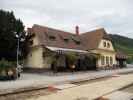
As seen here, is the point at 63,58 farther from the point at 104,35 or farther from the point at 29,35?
the point at 104,35

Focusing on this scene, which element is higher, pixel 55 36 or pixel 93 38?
pixel 93 38

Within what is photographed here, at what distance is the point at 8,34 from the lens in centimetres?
2509

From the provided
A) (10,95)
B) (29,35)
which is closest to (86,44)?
(29,35)

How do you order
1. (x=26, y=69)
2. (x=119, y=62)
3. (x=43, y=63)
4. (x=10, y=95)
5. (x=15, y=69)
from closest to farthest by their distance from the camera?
(x=10, y=95), (x=15, y=69), (x=43, y=63), (x=26, y=69), (x=119, y=62)

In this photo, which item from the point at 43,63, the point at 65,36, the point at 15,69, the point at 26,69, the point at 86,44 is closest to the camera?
the point at 15,69

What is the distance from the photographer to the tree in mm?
24844

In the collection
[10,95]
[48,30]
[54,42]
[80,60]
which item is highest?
[48,30]

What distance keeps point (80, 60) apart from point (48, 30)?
6.91 metres

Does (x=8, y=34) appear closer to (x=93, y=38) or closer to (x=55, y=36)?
(x=55, y=36)

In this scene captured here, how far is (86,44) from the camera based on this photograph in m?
35.6

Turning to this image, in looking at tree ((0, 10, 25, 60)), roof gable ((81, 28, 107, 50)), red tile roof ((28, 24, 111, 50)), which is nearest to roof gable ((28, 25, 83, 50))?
red tile roof ((28, 24, 111, 50))

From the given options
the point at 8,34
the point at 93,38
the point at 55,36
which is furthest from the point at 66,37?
the point at 8,34

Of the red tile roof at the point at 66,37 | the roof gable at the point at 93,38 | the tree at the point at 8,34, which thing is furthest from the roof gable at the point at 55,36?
the tree at the point at 8,34

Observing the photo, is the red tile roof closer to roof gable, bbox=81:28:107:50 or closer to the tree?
roof gable, bbox=81:28:107:50
